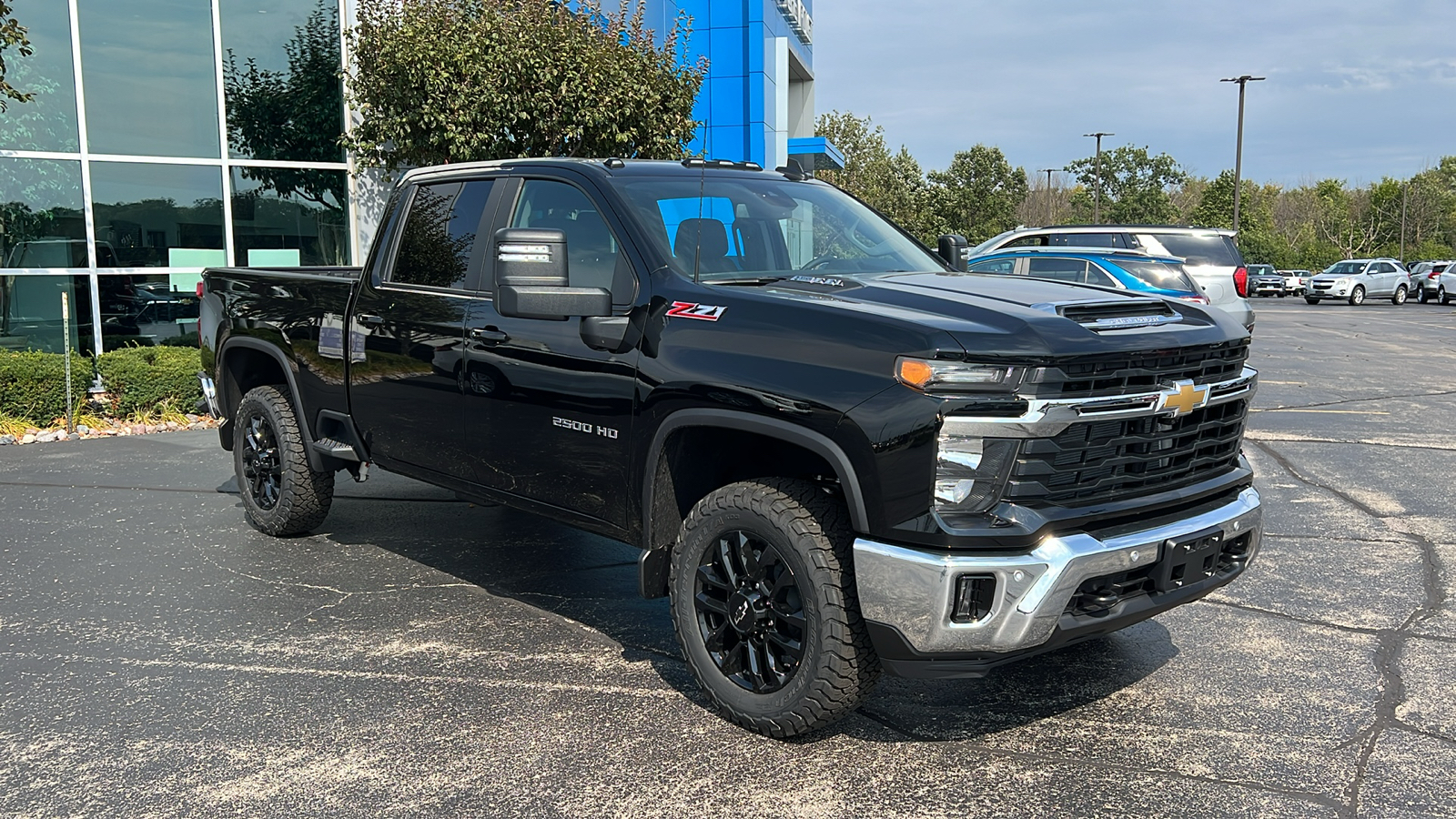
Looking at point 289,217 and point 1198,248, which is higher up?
point 289,217

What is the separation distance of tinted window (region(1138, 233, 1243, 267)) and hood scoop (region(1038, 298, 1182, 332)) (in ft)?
36.4

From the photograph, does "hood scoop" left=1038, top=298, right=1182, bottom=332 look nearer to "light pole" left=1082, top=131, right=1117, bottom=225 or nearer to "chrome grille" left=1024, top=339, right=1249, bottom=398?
"chrome grille" left=1024, top=339, right=1249, bottom=398

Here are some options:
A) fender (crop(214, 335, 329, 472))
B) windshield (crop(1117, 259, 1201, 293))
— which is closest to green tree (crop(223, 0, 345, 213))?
fender (crop(214, 335, 329, 472))

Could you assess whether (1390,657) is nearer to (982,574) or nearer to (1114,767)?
(1114,767)

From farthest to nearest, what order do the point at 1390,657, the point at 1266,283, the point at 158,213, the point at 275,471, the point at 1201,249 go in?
1. the point at 1266,283
2. the point at 1201,249
3. the point at 158,213
4. the point at 275,471
5. the point at 1390,657

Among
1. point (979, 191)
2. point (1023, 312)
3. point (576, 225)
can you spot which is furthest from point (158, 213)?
point (979, 191)

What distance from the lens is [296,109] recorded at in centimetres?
1384

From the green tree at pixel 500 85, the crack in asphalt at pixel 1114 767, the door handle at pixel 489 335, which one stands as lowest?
the crack in asphalt at pixel 1114 767

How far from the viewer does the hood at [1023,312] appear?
347 cm

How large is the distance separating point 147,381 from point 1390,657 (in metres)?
10.4

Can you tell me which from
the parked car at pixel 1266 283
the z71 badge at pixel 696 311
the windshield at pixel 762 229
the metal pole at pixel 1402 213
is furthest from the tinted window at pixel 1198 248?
the metal pole at pixel 1402 213

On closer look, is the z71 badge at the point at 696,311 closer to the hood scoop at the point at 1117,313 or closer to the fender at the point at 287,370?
the hood scoop at the point at 1117,313

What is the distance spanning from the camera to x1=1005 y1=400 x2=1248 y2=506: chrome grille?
3.46 metres

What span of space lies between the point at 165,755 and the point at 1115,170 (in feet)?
284
